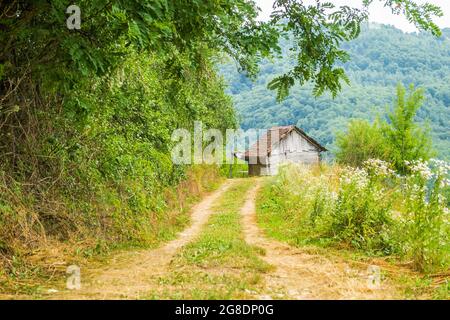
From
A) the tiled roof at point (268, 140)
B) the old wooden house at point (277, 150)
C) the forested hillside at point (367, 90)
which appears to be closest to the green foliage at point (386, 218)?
the old wooden house at point (277, 150)

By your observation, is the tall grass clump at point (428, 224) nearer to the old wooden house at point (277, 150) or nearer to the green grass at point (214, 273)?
the green grass at point (214, 273)

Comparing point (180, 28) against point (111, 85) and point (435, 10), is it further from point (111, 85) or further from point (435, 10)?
point (435, 10)

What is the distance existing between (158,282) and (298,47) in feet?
13.1

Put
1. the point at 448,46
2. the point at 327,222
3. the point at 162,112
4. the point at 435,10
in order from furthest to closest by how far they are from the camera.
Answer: the point at 448,46, the point at 162,112, the point at 327,222, the point at 435,10

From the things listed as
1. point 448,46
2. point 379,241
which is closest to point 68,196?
point 379,241

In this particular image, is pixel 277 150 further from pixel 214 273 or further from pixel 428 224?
pixel 214 273

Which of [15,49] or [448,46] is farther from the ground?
[448,46]

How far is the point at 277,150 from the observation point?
1909 inches

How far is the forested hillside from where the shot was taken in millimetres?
63906

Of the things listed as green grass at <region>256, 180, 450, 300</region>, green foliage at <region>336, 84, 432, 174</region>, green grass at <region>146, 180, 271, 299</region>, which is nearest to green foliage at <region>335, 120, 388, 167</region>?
green foliage at <region>336, 84, 432, 174</region>

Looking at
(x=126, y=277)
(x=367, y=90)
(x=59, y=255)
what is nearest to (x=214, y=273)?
(x=126, y=277)

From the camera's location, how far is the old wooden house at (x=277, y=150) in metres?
47.9

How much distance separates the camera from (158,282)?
5305mm

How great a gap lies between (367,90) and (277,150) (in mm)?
32885
